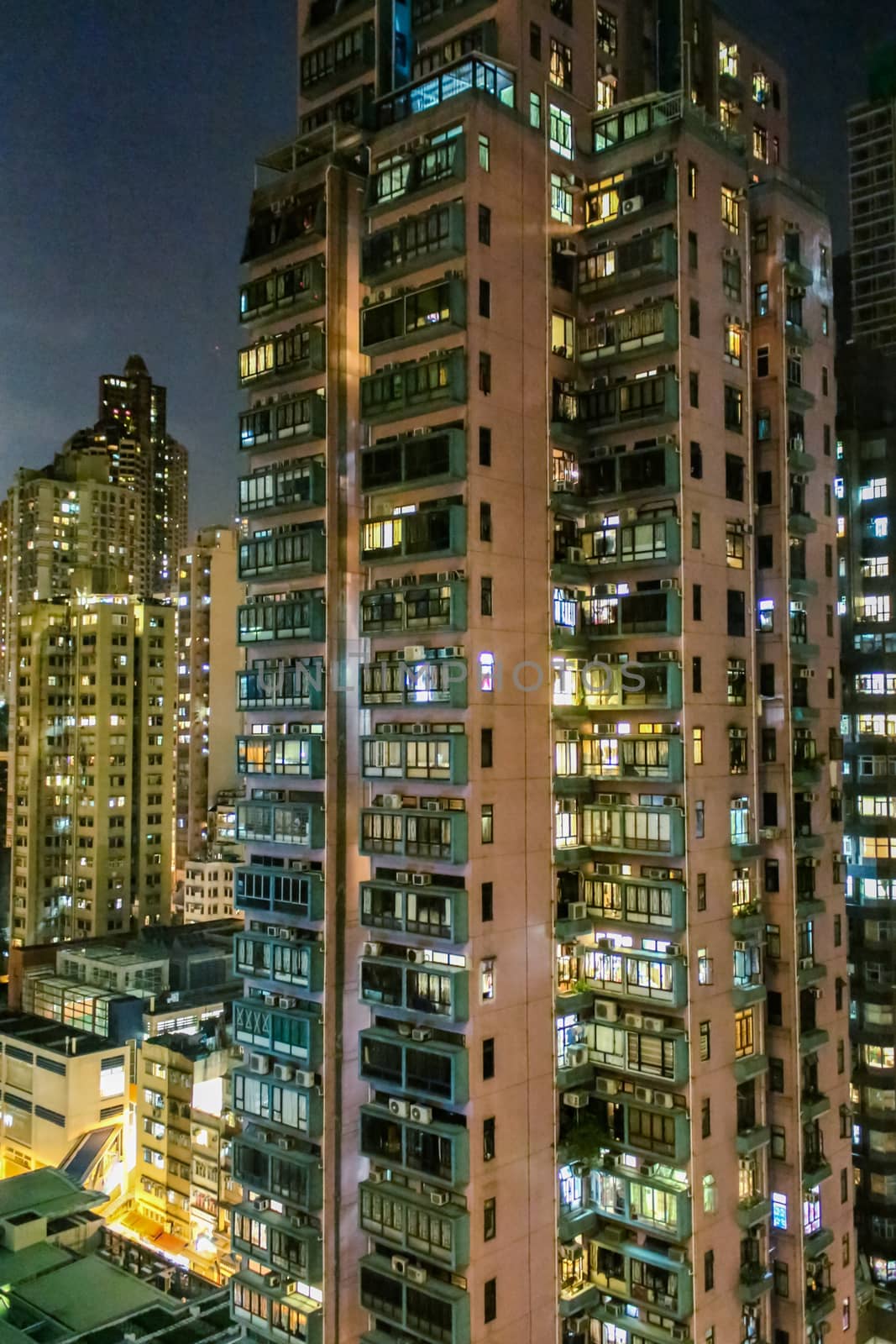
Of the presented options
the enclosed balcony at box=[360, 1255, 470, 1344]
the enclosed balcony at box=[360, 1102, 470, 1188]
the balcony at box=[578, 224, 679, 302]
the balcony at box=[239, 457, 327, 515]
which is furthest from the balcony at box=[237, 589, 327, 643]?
the enclosed balcony at box=[360, 1255, 470, 1344]

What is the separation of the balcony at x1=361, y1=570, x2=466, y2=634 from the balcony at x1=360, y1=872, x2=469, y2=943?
569cm

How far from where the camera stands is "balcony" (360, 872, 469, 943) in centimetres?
2792

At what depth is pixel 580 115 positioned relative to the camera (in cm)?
3294

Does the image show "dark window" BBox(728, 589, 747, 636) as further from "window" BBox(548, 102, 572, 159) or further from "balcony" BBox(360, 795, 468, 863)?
"window" BBox(548, 102, 572, 159)

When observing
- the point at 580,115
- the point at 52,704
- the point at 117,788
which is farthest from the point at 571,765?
the point at 52,704

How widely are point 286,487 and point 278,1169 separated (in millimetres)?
21471

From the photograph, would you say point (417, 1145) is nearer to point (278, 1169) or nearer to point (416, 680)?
point (278, 1169)

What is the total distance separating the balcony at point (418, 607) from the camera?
2858 cm

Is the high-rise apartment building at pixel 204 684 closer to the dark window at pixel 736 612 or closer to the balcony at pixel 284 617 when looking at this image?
the balcony at pixel 284 617

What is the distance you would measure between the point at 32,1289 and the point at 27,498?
101 meters

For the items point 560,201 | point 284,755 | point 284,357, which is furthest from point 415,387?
point 284,755

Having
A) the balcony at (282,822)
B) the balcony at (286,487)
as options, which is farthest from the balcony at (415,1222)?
the balcony at (286,487)

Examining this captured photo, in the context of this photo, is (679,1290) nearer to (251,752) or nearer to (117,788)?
(251,752)

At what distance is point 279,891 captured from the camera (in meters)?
32.9
